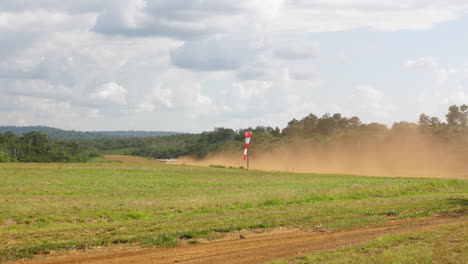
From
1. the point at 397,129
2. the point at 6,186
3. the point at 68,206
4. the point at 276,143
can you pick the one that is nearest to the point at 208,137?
the point at 276,143

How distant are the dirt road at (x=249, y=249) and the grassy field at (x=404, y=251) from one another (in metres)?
0.73

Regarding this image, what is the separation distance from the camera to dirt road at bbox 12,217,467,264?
37.0ft

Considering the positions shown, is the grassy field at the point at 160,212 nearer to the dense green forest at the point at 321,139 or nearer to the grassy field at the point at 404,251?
the grassy field at the point at 404,251

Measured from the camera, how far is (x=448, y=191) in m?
30.7

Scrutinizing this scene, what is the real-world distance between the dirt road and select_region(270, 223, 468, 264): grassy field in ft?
2.41

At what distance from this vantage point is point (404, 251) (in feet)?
37.7

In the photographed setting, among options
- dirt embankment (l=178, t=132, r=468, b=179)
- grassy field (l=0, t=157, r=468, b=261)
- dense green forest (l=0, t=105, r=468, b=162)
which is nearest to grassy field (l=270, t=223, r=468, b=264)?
grassy field (l=0, t=157, r=468, b=261)

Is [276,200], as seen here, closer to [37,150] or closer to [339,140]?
[339,140]

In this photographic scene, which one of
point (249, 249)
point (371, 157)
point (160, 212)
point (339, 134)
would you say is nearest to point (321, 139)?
point (339, 134)

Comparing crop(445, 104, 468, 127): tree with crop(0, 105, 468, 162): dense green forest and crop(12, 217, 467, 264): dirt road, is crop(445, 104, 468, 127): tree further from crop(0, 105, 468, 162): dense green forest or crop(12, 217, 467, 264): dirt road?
crop(12, 217, 467, 264): dirt road

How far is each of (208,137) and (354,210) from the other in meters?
128

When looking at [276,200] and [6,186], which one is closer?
[276,200]

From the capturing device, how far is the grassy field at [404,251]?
10.7 meters

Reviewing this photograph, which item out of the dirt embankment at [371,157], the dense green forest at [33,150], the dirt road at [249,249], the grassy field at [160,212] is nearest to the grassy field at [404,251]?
the dirt road at [249,249]
